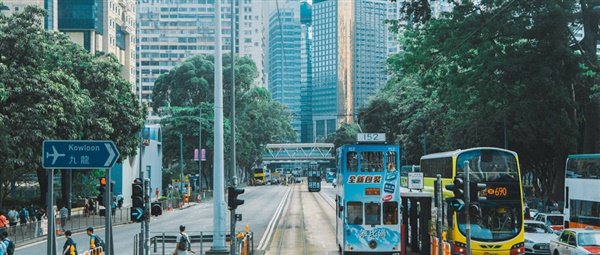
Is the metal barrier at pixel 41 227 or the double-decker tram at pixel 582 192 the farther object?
the metal barrier at pixel 41 227

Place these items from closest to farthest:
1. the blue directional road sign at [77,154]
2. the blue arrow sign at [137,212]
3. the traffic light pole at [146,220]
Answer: the blue directional road sign at [77,154] → the blue arrow sign at [137,212] → the traffic light pole at [146,220]

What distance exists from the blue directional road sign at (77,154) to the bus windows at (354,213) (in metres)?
13.0

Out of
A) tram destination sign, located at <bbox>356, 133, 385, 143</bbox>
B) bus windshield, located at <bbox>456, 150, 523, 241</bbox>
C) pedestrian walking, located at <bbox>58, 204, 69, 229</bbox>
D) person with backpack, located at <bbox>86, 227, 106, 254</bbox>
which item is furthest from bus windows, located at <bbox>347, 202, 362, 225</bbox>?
pedestrian walking, located at <bbox>58, 204, 69, 229</bbox>

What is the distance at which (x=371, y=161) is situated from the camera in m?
23.8

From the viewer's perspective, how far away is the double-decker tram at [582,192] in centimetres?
2923

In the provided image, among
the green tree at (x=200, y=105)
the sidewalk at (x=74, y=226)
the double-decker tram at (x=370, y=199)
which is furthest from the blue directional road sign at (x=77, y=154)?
the green tree at (x=200, y=105)

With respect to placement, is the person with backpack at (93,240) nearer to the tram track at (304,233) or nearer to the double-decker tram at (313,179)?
the tram track at (304,233)

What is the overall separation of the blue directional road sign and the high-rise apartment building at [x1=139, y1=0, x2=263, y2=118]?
166 m

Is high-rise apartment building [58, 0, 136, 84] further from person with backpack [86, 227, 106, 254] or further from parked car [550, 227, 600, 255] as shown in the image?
parked car [550, 227, 600, 255]

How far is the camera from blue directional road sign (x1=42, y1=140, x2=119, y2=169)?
11703 millimetres

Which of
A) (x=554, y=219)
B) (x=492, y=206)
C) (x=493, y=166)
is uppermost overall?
(x=493, y=166)

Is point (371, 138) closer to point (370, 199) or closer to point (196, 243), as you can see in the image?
point (370, 199)

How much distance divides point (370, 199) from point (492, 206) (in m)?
3.86

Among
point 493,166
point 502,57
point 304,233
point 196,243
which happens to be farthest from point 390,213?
point 304,233
